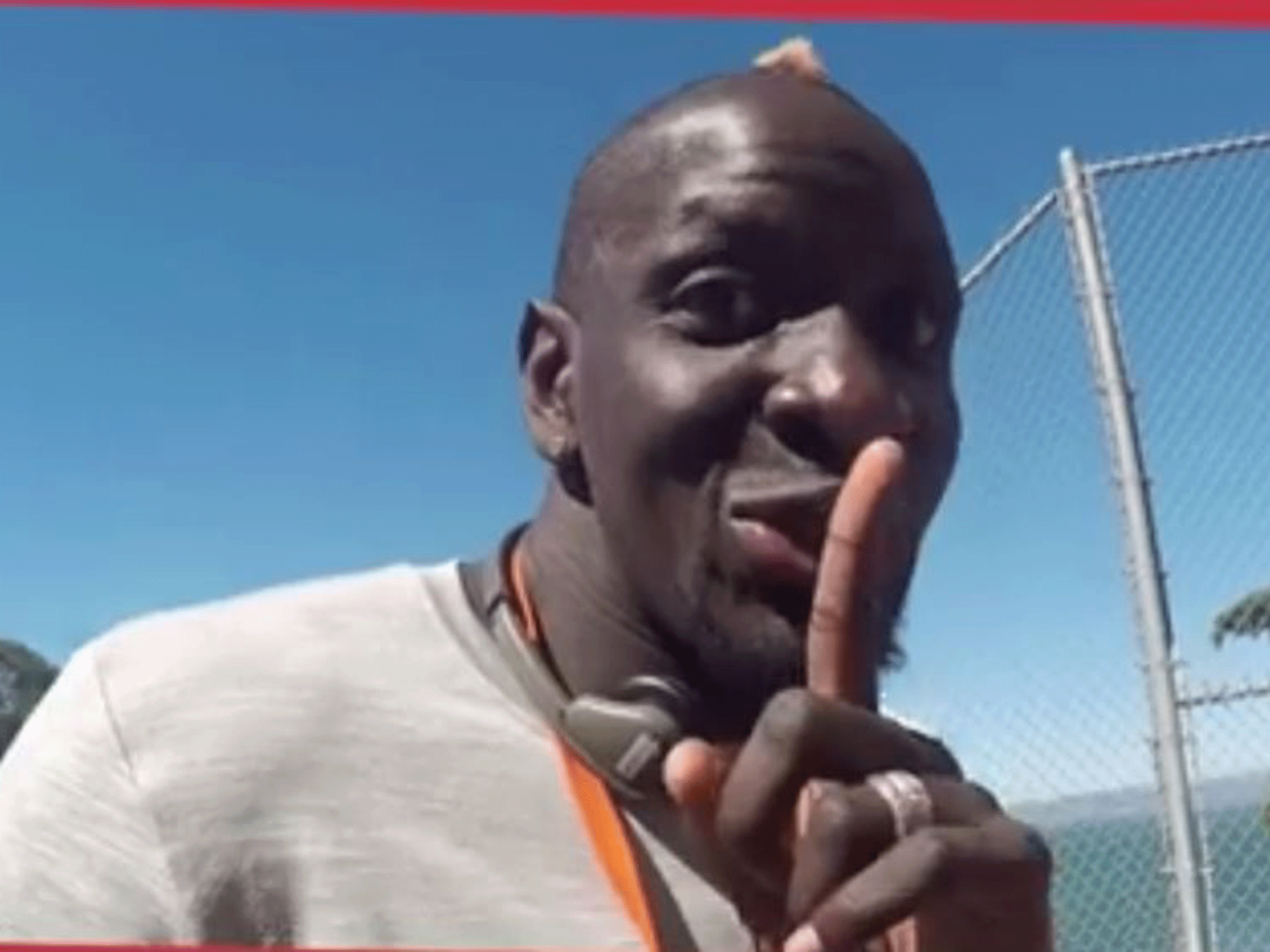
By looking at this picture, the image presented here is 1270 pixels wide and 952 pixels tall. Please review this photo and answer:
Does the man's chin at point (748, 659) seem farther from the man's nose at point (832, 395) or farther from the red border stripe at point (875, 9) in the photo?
the red border stripe at point (875, 9)

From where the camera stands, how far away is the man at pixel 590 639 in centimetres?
50

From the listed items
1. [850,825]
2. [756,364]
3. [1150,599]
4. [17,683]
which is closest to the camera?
[850,825]

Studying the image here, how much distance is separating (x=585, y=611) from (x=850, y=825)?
0.16 metres

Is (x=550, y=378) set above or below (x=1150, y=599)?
above

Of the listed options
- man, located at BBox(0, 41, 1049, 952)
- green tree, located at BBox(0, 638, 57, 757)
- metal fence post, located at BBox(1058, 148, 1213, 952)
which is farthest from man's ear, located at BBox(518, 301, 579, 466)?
metal fence post, located at BBox(1058, 148, 1213, 952)

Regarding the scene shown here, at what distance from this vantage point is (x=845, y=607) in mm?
414

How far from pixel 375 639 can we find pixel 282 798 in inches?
2.1

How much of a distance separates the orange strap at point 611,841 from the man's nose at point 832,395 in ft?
0.35

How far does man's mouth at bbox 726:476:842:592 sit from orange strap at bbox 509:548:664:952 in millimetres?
86

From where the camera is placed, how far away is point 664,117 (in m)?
0.55

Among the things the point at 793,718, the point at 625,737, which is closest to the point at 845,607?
the point at 793,718

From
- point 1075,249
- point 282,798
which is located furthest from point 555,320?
point 1075,249

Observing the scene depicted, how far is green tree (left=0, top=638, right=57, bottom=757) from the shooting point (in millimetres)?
853

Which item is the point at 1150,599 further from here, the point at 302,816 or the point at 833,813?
the point at 833,813
